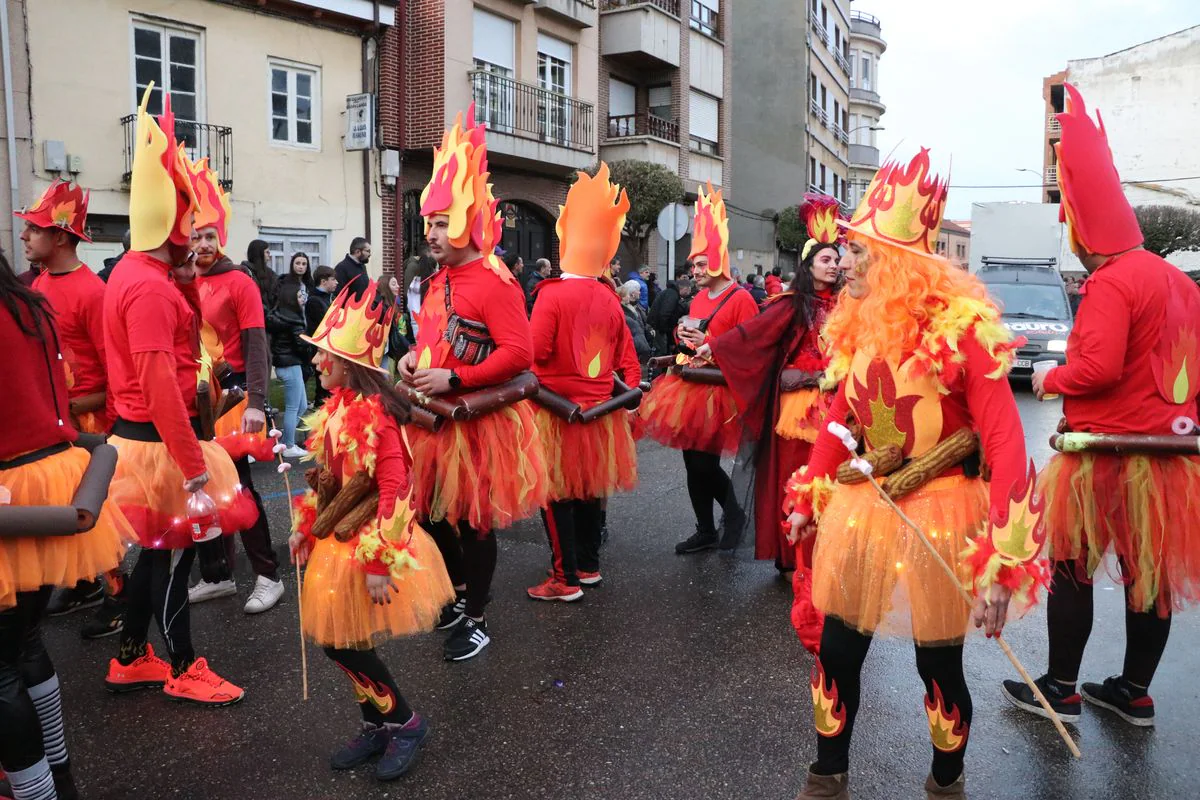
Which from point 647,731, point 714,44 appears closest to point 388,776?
point 647,731

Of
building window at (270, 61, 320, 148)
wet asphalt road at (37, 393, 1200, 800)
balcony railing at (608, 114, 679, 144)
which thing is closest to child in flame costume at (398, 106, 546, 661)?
wet asphalt road at (37, 393, 1200, 800)

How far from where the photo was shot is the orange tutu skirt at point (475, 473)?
14.7 feet

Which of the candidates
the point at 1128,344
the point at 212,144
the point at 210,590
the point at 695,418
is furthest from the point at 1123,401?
the point at 212,144

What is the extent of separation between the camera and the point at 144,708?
4.00 m

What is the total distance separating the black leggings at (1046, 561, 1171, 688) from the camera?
3.87 meters

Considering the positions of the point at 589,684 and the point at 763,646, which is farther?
the point at 763,646

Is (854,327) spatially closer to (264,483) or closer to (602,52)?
(264,483)

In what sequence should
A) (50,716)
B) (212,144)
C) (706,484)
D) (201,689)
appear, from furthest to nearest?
(212,144), (706,484), (201,689), (50,716)

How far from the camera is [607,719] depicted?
3.94 meters

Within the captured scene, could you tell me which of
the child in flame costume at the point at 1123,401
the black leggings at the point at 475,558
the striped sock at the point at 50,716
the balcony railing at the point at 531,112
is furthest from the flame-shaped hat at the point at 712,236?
the balcony railing at the point at 531,112

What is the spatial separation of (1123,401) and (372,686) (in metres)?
3.01

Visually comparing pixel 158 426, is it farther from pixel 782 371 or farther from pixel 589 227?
pixel 782 371

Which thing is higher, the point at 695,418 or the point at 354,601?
the point at 695,418

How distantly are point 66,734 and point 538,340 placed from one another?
9.70ft
